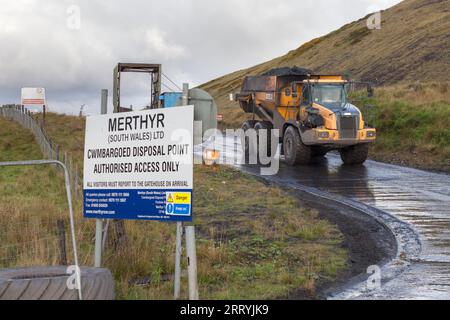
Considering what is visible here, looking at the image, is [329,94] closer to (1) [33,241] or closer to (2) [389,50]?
(1) [33,241]

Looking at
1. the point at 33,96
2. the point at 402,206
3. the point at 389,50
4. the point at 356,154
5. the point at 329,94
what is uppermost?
the point at 389,50

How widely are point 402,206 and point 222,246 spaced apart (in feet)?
19.3

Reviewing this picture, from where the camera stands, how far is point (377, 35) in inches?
2438

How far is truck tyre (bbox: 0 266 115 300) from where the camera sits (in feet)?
20.5

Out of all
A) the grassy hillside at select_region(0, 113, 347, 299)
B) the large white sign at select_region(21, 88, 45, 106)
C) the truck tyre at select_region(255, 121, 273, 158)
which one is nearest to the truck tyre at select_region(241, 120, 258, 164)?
the truck tyre at select_region(255, 121, 273, 158)

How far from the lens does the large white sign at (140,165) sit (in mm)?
6777

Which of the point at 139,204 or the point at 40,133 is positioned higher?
the point at 40,133

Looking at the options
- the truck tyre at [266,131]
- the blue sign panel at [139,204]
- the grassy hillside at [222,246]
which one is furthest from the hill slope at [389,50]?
the blue sign panel at [139,204]

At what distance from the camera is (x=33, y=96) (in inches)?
2215

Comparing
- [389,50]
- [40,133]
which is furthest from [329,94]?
[389,50]

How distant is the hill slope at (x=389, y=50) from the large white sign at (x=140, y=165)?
118 feet

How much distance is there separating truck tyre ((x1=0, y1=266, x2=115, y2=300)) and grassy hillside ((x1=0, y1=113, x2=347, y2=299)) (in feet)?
2.48
